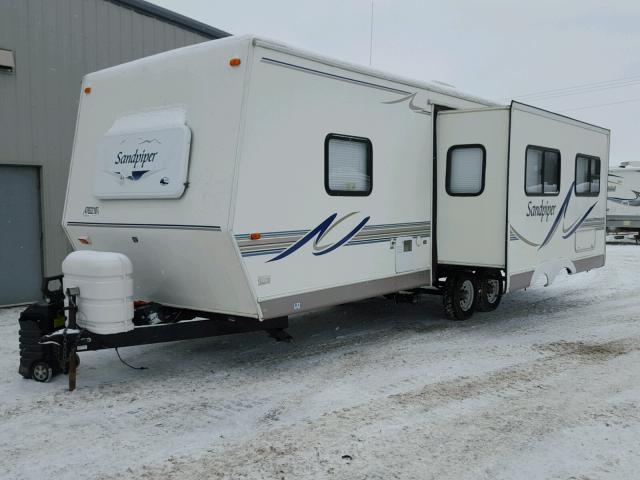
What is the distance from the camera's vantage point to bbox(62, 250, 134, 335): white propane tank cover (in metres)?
5.48

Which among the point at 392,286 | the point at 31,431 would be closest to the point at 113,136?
the point at 31,431

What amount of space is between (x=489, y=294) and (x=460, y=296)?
77 cm

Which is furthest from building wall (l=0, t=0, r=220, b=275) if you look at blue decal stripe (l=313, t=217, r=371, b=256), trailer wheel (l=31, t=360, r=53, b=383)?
blue decal stripe (l=313, t=217, r=371, b=256)

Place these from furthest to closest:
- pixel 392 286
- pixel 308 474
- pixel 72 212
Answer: pixel 392 286 < pixel 72 212 < pixel 308 474

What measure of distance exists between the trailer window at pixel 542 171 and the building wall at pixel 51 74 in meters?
6.53

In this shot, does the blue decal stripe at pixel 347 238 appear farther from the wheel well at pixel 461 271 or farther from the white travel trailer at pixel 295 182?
the wheel well at pixel 461 271

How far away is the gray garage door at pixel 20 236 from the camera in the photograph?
9.07 metres

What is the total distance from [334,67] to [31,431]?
4189 millimetres

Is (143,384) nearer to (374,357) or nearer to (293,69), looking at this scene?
(374,357)

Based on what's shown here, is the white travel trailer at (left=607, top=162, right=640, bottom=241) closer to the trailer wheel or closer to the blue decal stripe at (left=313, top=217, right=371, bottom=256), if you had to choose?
the blue decal stripe at (left=313, top=217, right=371, bottom=256)

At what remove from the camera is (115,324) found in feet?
18.2

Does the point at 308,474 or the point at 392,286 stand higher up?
the point at 392,286

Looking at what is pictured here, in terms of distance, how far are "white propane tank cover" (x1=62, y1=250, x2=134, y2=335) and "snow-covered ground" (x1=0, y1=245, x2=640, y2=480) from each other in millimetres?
596

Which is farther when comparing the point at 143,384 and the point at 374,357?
Result: the point at 374,357
